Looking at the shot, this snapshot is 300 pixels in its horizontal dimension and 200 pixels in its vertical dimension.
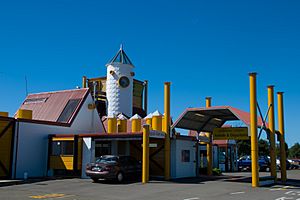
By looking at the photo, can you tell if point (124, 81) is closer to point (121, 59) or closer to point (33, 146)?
point (121, 59)

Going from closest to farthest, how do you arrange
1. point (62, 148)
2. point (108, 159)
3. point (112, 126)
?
point (108, 159) → point (62, 148) → point (112, 126)

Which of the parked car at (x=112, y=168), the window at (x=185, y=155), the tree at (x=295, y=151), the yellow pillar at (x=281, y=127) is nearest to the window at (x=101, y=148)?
the parked car at (x=112, y=168)

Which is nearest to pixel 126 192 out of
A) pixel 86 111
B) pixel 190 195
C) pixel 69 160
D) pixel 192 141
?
pixel 190 195

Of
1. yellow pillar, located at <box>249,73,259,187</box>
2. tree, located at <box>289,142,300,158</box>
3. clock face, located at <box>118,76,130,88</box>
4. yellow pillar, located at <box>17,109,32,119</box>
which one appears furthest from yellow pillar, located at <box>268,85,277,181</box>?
tree, located at <box>289,142,300,158</box>

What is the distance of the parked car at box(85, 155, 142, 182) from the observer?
2042 centimetres

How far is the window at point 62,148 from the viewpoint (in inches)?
991

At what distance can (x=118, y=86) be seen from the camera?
3866 cm

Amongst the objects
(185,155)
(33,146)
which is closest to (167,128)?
(185,155)

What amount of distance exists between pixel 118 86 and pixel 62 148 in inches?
562

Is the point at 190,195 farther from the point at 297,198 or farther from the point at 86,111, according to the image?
the point at 86,111

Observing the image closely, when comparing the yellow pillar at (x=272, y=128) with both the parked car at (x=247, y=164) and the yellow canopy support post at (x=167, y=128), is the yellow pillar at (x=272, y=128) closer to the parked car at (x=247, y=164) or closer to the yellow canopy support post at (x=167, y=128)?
the yellow canopy support post at (x=167, y=128)

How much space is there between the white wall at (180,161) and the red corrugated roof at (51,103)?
323 inches

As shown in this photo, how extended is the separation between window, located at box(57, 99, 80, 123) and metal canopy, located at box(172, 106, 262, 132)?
8920mm

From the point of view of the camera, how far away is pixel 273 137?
76.0 feet
